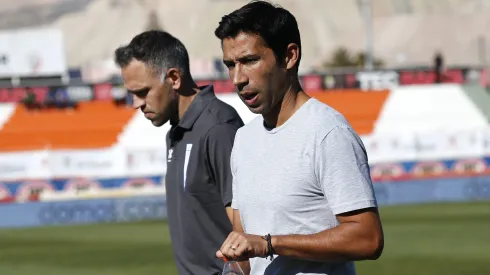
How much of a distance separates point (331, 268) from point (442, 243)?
17.3 meters

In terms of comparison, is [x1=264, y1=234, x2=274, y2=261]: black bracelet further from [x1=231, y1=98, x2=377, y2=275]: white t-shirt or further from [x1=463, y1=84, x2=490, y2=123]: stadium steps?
[x1=463, y1=84, x2=490, y2=123]: stadium steps

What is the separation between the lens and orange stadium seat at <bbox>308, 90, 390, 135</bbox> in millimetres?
46531

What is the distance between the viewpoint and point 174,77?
5996mm

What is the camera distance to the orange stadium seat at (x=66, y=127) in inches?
1720

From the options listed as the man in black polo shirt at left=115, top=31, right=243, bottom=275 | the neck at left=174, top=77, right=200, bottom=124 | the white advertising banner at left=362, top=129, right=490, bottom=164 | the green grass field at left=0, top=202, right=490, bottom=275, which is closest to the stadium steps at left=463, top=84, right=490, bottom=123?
the white advertising banner at left=362, top=129, right=490, bottom=164

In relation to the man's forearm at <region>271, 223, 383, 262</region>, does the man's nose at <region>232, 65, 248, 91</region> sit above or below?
above

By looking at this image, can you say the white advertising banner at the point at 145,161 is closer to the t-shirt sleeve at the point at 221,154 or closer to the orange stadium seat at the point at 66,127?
the orange stadium seat at the point at 66,127

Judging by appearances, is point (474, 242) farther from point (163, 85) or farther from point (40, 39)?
point (40, 39)

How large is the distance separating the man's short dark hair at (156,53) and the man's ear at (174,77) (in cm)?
2

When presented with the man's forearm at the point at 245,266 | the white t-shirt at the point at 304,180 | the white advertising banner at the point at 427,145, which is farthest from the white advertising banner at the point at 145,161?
the white t-shirt at the point at 304,180

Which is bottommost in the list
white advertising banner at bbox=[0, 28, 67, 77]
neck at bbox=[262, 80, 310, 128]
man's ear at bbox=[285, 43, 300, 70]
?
white advertising banner at bbox=[0, 28, 67, 77]

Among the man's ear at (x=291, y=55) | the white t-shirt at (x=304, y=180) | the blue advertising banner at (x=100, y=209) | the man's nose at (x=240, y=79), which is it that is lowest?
the blue advertising banner at (x=100, y=209)

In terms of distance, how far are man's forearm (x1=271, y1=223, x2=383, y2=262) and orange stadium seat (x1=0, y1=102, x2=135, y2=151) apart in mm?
37650

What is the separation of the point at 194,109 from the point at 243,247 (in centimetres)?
213
